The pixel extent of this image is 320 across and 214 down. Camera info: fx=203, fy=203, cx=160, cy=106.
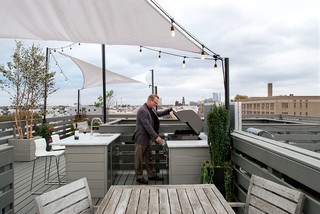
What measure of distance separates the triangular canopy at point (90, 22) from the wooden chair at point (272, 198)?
2.36m

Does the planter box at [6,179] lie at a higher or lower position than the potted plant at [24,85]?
lower

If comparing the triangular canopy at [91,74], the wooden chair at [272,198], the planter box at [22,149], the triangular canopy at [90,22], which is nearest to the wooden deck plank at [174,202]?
the wooden chair at [272,198]

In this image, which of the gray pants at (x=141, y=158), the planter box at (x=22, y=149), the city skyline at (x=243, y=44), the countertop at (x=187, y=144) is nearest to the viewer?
the countertop at (x=187, y=144)

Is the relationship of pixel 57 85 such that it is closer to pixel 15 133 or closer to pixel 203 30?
pixel 15 133

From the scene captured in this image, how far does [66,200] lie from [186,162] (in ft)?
6.18

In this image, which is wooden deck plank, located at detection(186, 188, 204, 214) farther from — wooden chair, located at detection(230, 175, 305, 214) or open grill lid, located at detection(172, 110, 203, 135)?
open grill lid, located at detection(172, 110, 203, 135)

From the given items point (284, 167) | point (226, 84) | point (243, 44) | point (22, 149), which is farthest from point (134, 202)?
point (243, 44)

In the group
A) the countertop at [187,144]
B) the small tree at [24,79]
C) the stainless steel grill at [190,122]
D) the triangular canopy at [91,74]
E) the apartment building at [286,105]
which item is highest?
the triangular canopy at [91,74]

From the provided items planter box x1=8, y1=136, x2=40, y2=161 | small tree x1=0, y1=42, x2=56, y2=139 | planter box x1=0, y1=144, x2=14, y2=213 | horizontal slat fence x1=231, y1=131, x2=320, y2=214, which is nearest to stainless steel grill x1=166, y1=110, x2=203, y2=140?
horizontal slat fence x1=231, y1=131, x2=320, y2=214

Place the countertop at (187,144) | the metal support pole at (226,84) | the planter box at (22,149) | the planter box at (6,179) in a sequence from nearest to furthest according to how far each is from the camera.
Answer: the planter box at (6,179) → the countertop at (187,144) → the metal support pole at (226,84) → the planter box at (22,149)

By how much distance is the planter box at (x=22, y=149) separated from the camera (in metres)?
5.23

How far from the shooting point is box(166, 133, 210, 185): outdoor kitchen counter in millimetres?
2967

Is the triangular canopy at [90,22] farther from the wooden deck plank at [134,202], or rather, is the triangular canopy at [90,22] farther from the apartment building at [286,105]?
the apartment building at [286,105]

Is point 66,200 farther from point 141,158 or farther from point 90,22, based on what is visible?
point 90,22
